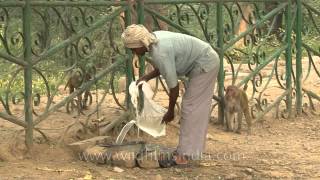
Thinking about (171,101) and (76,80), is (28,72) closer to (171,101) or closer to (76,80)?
(76,80)

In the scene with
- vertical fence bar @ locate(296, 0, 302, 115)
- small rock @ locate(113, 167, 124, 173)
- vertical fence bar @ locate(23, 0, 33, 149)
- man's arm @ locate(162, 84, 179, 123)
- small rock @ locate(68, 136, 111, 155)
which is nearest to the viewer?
man's arm @ locate(162, 84, 179, 123)

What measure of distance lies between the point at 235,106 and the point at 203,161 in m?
1.46

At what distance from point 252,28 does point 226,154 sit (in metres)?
2.07

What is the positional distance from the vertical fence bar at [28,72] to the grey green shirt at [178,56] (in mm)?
1253

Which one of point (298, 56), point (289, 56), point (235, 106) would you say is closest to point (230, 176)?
point (235, 106)

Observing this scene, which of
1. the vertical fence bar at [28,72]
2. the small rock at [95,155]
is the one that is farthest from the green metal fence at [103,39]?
the small rock at [95,155]

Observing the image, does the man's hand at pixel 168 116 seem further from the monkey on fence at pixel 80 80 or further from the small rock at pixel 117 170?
the monkey on fence at pixel 80 80

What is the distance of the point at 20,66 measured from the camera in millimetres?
6160

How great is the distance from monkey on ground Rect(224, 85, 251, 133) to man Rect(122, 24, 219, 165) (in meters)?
1.63

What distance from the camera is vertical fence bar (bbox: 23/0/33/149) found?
608 centimetres

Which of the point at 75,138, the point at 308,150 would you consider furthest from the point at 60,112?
the point at 308,150

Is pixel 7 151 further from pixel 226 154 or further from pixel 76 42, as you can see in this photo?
pixel 226 154

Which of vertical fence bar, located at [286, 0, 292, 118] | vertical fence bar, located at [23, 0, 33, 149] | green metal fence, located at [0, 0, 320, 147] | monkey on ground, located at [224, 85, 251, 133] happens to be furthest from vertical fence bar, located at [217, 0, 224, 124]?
vertical fence bar, located at [23, 0, 33, 149]

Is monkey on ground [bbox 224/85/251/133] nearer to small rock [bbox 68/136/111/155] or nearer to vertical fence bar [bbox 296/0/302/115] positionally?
vertical fence bar [bbox 296/0/302/115]
